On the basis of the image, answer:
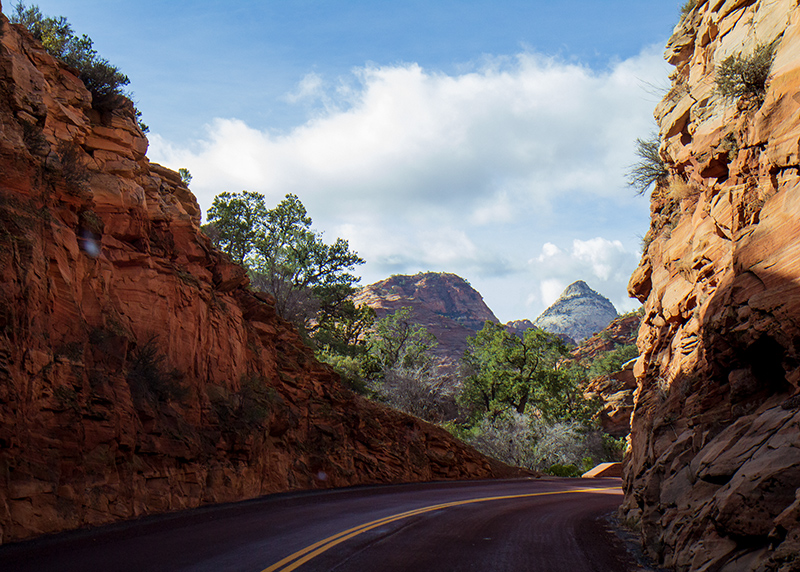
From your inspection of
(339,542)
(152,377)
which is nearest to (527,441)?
(152,377)

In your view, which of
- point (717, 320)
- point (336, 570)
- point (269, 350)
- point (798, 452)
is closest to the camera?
point (798, 452)

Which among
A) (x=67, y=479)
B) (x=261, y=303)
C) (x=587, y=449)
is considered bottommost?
(x=587, y=449)

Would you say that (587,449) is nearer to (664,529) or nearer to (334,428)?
(334,428)

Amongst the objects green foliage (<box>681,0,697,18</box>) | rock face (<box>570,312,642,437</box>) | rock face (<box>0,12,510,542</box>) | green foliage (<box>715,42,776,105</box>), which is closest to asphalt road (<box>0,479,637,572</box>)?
rock face (<box>0,12,510,542</box>)

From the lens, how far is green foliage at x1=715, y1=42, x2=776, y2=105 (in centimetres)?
936

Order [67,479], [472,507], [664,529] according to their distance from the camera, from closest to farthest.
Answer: [664,529], [67,479], [472,507]

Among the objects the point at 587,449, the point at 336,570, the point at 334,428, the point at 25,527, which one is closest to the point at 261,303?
the point at 334,428

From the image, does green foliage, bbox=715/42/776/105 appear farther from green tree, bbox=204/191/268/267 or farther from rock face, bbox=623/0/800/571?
green tree, bbox=204/191/268/267

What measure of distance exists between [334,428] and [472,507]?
26.0 ft

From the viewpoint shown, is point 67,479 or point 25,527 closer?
point 25,527

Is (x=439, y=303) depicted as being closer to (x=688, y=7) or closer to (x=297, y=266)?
(x=297, y=266)

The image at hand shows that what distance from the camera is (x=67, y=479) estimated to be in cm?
946

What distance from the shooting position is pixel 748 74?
959 centimetres

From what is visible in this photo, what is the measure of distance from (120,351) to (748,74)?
13.4 meters
